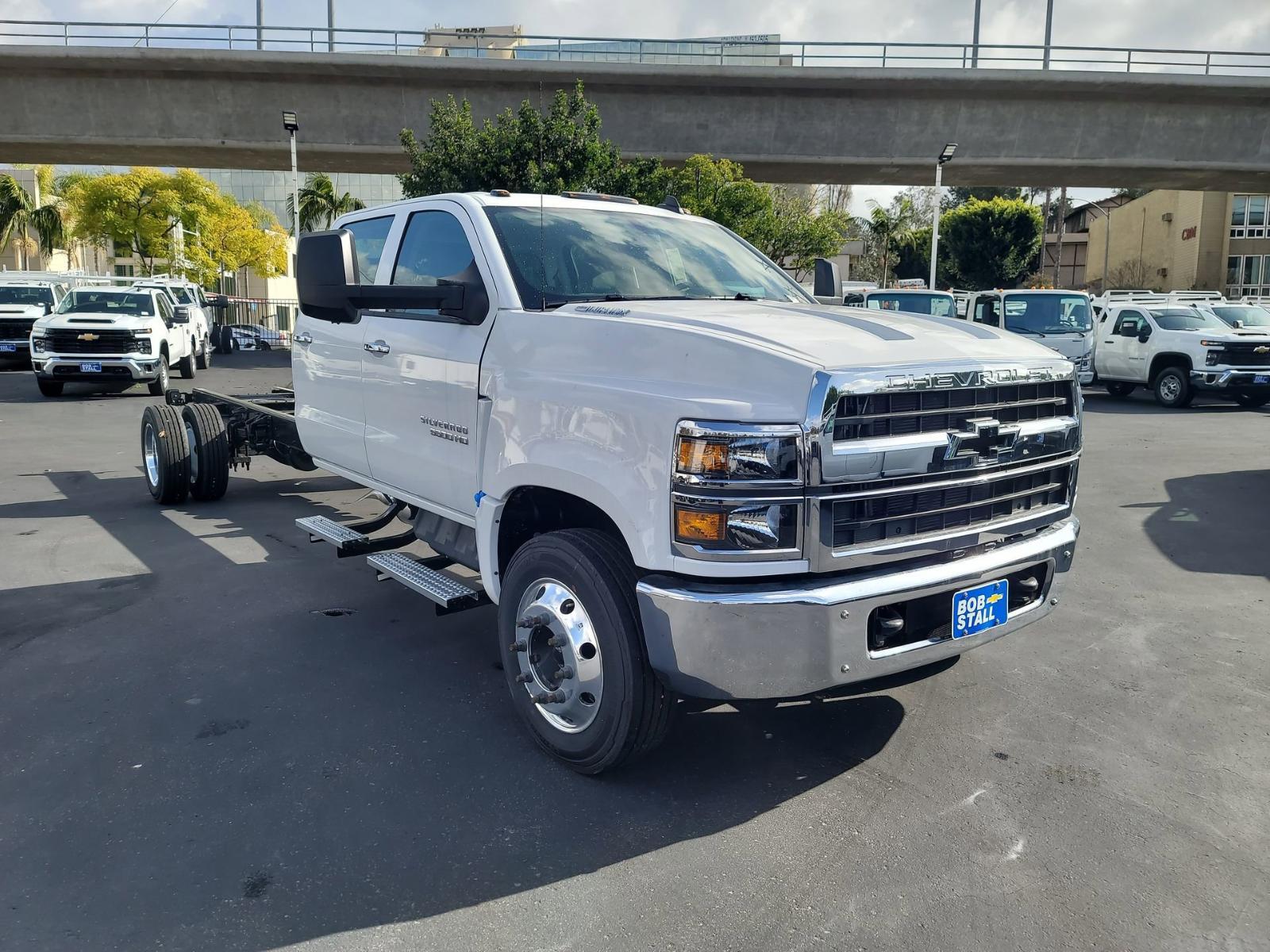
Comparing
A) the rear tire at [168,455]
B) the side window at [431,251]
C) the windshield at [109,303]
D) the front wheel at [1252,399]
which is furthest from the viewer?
the windshield at [109,303]

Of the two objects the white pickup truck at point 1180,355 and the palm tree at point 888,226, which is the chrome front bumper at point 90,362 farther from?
the palm tree at point 888,226

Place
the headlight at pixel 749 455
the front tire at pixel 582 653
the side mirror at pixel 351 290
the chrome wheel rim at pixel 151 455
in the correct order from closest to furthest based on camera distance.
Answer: the headlight at pixel 749 455 < the front tire at pixel 582 653 < the side mirror at pixel 351 290 < the chrome wheel rim at pixel 151 455

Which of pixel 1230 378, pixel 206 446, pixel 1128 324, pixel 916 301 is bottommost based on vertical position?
pixel 206 446

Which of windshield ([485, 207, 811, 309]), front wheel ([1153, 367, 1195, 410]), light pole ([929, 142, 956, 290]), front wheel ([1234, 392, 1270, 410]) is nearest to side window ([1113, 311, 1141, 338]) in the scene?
front wheel ([1153, 367, 1195, 410])

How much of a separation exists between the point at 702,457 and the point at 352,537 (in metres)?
2.78

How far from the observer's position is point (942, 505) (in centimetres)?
348

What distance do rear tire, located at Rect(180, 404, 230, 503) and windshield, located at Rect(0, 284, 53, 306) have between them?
1970 centimetres

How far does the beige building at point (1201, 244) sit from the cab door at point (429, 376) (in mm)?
46052

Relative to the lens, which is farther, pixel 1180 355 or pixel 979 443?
pixel 1180 355

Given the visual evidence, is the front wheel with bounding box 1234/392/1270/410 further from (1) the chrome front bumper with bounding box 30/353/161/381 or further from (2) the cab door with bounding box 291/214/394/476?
(1) the chrome front bumper with bounding box 30/353/161/381

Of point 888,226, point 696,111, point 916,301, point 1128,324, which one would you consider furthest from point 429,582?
point 888,226

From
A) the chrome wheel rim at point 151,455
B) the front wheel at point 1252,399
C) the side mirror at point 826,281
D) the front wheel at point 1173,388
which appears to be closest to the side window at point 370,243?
the side mirror at point 826,281

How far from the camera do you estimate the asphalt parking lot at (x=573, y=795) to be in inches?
114

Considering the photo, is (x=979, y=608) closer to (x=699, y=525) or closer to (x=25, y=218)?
(x=699, y=525)
